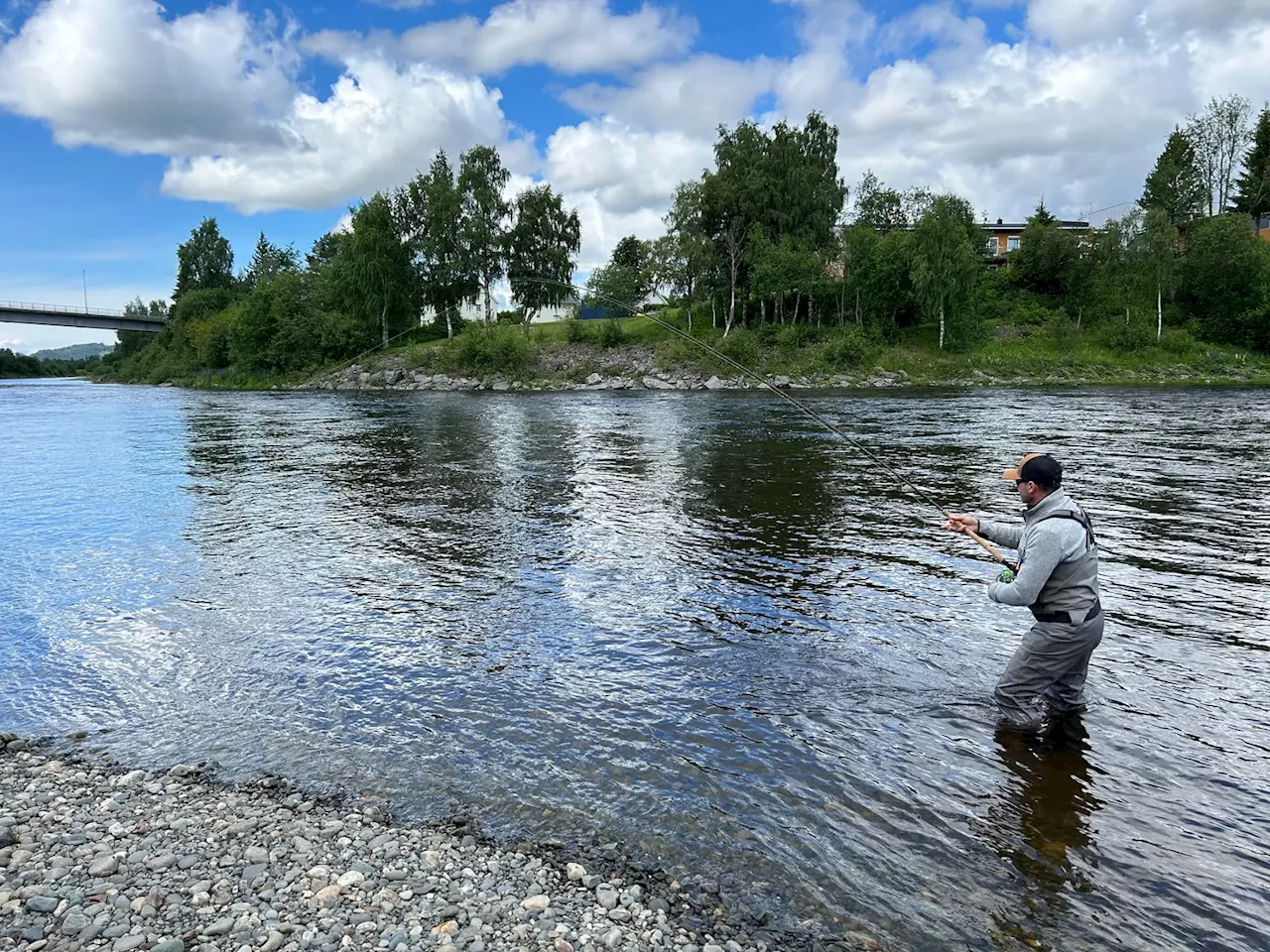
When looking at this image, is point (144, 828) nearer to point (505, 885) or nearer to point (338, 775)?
point (338, 775)

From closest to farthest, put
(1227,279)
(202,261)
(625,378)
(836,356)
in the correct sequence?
(625,378)
(836,356)
(1227,279)
(202,261)

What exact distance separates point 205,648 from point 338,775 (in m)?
4.02

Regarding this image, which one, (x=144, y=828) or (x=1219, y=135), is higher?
(x=1219, y=135)

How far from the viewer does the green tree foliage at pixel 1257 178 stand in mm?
81188

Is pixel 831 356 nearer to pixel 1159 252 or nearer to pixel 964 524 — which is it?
pixel 1159 252

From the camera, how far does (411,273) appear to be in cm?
8194

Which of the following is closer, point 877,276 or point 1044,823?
point 1044,823

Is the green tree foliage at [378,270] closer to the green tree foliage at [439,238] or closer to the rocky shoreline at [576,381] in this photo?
the green tree foliage at [439,238]

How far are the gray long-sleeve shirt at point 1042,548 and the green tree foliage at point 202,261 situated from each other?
468ft

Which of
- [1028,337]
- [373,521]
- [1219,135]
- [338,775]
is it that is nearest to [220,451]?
[373,521]

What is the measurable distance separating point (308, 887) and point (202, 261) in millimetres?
146813

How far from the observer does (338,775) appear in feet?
21.7

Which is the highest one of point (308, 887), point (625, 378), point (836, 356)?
point (836, 356)

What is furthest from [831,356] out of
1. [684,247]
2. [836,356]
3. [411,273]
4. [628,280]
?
[411,273]
